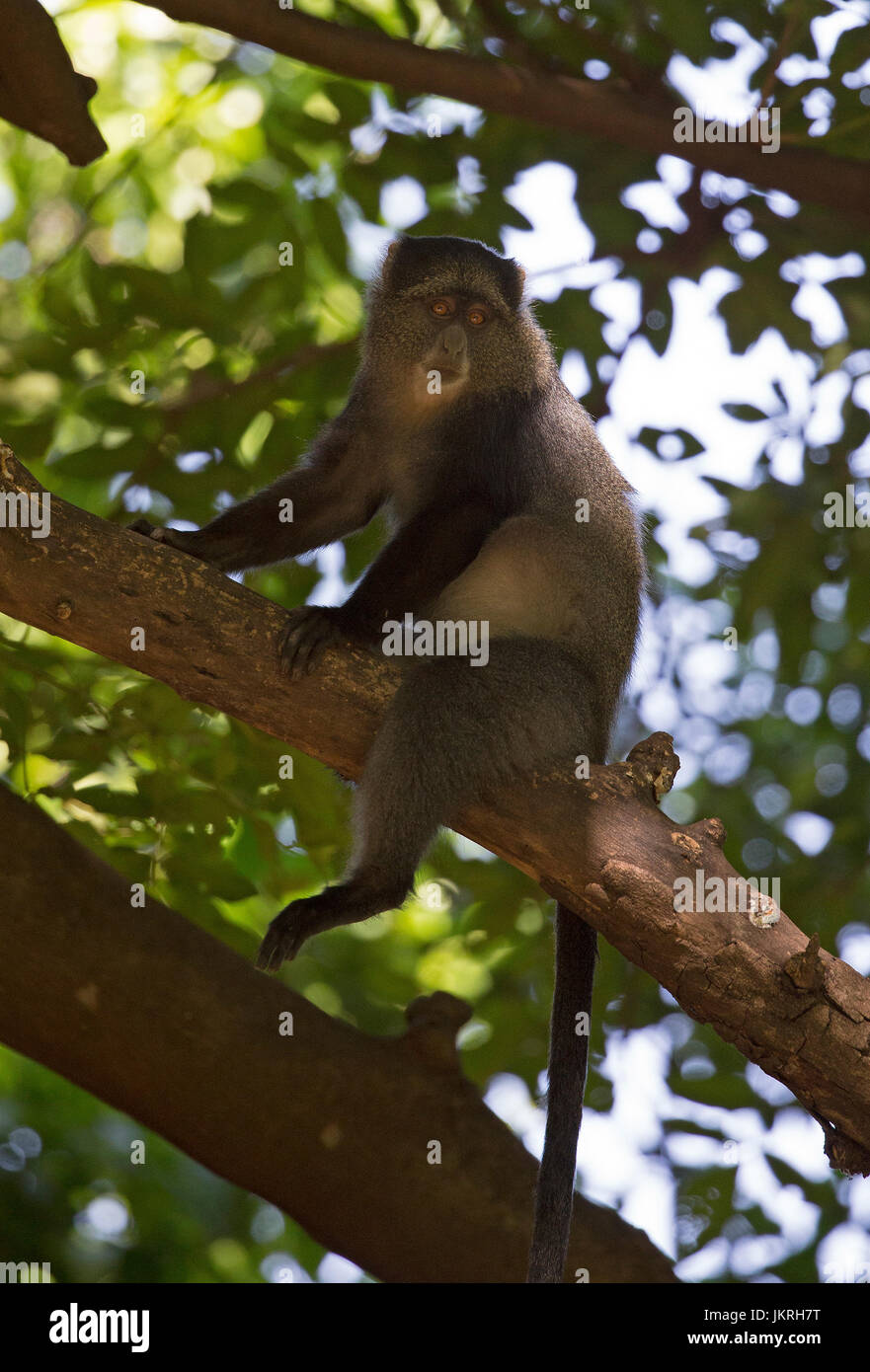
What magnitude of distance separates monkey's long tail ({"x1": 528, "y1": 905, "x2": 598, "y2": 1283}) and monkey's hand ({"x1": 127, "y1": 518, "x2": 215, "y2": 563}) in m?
2.10

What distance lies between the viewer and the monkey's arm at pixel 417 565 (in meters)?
5.11

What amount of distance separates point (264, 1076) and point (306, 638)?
1.76 m

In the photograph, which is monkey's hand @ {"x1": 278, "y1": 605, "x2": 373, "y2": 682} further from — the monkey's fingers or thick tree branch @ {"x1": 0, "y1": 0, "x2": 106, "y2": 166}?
thick tree branch @ {"x1": 0, "y1": 0, "x2": 106, "y2": 166}

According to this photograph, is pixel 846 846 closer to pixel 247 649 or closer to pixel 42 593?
pixel 247 649

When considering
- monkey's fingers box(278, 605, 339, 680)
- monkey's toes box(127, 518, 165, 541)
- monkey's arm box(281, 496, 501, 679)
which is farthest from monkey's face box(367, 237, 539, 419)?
monkey's fingers box(278, 605, 339, 680)

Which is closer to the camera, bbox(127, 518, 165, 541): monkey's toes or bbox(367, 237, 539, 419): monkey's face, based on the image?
bbox(127, 518, 165, 541): monkey's toes

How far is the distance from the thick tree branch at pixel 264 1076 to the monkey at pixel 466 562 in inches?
20.5

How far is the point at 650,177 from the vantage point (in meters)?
6.80

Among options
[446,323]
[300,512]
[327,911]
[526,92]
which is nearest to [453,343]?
[446,323]

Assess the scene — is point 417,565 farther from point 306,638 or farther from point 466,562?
point 306,638

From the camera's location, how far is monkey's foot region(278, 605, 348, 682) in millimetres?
4539

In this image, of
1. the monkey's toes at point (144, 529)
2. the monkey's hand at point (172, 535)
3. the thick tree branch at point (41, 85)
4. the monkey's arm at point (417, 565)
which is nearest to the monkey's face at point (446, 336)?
the monkey's arm at point (417, 565)

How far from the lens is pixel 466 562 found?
18.0 feet
